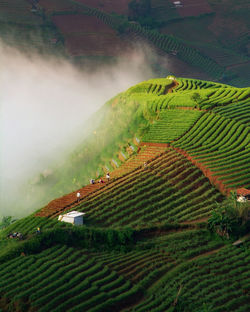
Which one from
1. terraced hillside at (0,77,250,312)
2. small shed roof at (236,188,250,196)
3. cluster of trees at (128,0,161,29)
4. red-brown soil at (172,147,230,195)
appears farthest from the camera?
cluster of trees at (128,0,161,29)

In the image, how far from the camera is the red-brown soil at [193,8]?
6031 inches

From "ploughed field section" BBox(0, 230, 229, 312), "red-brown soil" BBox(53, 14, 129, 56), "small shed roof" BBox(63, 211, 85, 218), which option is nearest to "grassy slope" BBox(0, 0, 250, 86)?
"red-brown soil" BBox(53, 14, 129, 56)

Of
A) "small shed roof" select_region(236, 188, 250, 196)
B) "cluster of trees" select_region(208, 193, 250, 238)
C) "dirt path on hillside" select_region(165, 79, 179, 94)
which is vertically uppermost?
"dirt path on hillside" select_region(165, 79, 179, 94)

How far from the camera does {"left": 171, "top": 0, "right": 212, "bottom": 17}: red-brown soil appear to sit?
503ft

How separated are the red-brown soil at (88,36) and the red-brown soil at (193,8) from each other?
81.5ft

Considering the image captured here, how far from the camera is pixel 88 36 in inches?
5463

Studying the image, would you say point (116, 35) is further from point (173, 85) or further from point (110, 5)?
point (173, 85)

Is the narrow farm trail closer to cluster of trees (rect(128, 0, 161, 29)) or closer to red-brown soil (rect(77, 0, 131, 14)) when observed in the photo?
cluster of trees (rect(128, 0, 161, 29))

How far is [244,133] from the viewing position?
181ft

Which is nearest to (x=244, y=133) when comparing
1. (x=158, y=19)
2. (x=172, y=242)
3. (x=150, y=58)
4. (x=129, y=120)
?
(x=129, y=120)

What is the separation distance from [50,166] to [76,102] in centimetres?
4284

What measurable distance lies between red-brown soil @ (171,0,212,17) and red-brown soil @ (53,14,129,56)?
24.9 meters

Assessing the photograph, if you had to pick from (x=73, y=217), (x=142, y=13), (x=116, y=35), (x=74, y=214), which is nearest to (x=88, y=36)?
(x=116, y=35)

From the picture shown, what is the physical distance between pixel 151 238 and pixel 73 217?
5945mm
